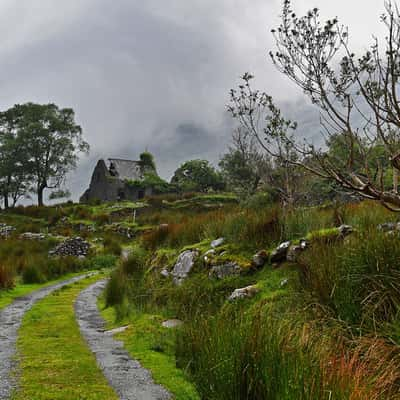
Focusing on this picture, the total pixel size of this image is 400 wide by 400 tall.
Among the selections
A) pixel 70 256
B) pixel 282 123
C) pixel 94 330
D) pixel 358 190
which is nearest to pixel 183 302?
pixel 94 330

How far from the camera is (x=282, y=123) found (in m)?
5.89

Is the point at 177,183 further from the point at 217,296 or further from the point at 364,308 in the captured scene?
the point at 364,308

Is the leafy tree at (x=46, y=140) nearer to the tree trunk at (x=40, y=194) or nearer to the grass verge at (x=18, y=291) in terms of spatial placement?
the tree trunk at (x=40, y=194)

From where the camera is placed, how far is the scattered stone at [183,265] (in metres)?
9.09

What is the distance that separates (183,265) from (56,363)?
14.8 feet

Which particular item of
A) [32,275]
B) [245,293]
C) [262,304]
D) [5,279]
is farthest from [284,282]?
[32,275]

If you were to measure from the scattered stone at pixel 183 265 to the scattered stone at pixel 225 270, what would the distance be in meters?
0.86

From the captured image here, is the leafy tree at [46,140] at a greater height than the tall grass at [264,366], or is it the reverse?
the leafy tree at [46,140]

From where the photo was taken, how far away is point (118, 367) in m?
5.11

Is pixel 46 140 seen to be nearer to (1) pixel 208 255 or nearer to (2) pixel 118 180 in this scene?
(2) pixel 118 180

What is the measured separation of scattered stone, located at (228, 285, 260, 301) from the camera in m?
6.84

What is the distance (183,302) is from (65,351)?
2736 millimetres

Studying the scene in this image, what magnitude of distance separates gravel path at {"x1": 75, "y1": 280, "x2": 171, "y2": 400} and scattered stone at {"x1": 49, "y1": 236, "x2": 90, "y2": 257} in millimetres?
11213

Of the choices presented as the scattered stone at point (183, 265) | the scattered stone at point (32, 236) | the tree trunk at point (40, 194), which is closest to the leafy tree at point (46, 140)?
the tree trunk at point (40, 194)
